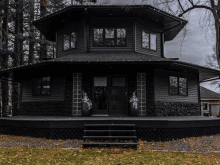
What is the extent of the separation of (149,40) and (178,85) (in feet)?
10.7

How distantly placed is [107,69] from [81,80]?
1516 mm

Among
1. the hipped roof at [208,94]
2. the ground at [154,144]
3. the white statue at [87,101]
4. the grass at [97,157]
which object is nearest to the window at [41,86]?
the white statue at [87,101]

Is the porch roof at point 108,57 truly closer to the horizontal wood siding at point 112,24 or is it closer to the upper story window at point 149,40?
the horizontal wood siding at point 112,24

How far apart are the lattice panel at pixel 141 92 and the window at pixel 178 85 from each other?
6.78 ft

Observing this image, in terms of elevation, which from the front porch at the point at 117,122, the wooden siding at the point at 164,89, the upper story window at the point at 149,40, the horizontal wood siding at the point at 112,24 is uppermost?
the horizontal wood siding at the point at 112,24

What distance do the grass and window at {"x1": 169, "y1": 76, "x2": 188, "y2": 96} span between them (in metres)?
6.19

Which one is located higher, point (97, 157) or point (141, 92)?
point (141, 92)

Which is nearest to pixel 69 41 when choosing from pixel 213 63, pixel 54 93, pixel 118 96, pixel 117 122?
pixel 54 93

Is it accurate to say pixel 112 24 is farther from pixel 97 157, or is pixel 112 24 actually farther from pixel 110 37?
pixel 97 157

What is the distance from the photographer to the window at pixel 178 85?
12092 mm

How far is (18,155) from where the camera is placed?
5840 mm

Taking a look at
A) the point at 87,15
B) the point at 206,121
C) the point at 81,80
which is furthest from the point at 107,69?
the point at 206,121

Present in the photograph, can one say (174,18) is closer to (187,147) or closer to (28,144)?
(187,147)

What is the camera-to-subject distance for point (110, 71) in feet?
36.3
